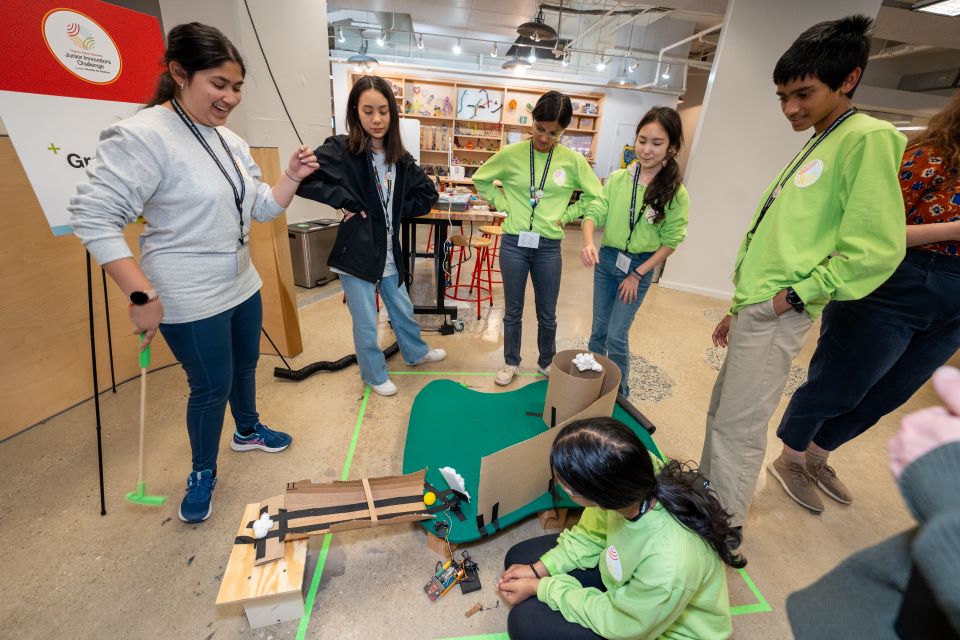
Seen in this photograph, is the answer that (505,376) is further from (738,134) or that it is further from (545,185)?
(738,134)

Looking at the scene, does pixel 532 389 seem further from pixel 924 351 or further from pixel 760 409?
pixel 924 351

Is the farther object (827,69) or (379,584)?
(379,584)

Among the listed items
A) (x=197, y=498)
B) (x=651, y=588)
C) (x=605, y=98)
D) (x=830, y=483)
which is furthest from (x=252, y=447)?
(x=605, y=98)

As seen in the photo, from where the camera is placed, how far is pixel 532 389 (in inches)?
88.7

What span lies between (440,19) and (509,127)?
87.0 inches

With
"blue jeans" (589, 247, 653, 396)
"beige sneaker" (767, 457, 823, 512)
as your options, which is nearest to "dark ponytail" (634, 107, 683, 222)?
"blue jeans" (589, 247, 653, 396)

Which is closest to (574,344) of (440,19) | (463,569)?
(463,569)

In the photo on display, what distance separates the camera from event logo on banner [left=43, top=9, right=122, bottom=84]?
4.72ft

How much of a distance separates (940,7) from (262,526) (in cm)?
638

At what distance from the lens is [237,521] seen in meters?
1.61

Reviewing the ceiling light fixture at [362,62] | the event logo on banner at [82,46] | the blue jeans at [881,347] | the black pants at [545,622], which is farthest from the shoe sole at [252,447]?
the ceiling light fixture at [362,62]

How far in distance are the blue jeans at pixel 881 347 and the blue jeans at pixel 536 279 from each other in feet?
3.91

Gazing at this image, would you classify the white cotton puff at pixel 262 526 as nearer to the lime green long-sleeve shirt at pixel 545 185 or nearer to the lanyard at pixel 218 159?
the lanyard at pixel 218 159

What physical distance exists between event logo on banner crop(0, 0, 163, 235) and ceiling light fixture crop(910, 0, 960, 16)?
5796 millimetres
